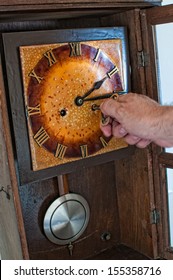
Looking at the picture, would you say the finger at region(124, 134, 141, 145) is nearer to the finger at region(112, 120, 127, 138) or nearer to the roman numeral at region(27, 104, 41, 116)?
the finger at region(112, 120, 127, 138)

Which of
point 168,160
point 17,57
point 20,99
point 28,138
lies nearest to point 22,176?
point 28,138

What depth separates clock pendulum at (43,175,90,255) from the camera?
1.36 meters

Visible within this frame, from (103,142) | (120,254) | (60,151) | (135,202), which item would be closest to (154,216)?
(135,202)

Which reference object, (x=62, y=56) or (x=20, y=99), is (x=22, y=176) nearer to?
(x=20, y=99)

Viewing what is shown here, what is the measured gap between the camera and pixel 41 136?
1.14m

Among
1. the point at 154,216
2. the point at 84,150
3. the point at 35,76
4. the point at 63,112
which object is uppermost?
the point at 35,76

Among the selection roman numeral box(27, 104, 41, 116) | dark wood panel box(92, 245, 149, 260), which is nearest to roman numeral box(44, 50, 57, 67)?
roman numeral box(27, 104, 41, 116)

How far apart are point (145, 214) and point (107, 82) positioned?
0.51 meters

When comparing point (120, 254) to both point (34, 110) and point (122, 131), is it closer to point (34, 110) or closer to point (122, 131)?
point (122, 131)

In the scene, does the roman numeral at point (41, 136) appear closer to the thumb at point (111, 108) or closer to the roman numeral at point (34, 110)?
the roman numeral at point (34, 110)

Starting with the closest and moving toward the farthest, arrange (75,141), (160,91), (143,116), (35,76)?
1. (143,116)
2. (35,76)
3. (75,141)
4. (160,91)

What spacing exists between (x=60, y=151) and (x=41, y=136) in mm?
81

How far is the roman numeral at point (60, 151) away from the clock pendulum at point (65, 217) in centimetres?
19

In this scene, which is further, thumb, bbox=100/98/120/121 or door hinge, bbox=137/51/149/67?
door hinge, bbox=137/51/149/67
